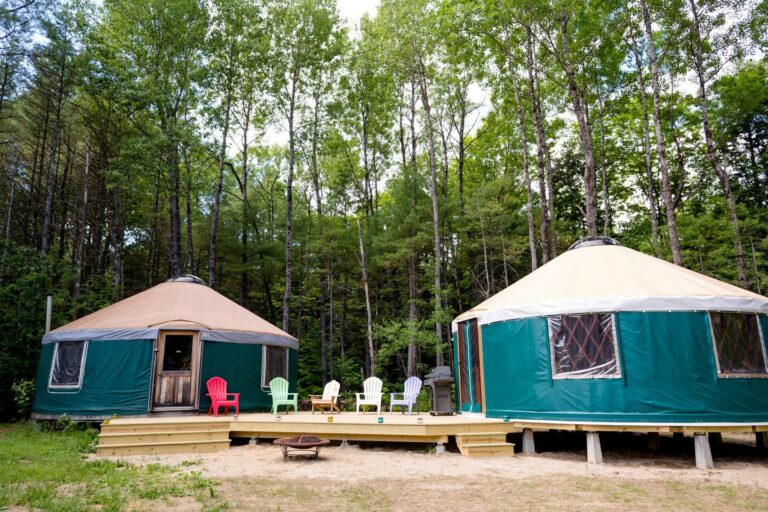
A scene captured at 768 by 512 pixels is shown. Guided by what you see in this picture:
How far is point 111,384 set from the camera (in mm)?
8195

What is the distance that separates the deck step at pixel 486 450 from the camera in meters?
6.23

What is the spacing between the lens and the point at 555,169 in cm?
1817

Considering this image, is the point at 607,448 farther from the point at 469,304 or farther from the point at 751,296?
the point at 469,304

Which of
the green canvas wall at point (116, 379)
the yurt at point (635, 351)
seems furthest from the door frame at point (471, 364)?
the green canvas wall at point (116, 379)

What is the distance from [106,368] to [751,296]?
9998 millimetres

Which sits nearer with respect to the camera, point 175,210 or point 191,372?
point 191,372

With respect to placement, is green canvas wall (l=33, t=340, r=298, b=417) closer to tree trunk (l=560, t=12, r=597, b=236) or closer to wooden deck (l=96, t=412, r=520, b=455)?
wooden deck (l=96, t=412, r=520, b=455)

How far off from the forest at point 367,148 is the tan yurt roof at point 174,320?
279cm

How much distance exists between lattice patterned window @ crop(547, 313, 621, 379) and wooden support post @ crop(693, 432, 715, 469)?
Result: 115 centimetres

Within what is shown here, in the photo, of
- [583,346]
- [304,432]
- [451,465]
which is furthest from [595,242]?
[304,432]

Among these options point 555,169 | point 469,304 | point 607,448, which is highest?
point 555,169

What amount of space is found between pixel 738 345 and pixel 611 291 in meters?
1.65

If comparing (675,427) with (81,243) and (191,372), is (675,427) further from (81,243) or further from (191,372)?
(81,243)

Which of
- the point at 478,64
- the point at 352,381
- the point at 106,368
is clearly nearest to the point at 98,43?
the point at 106,368
